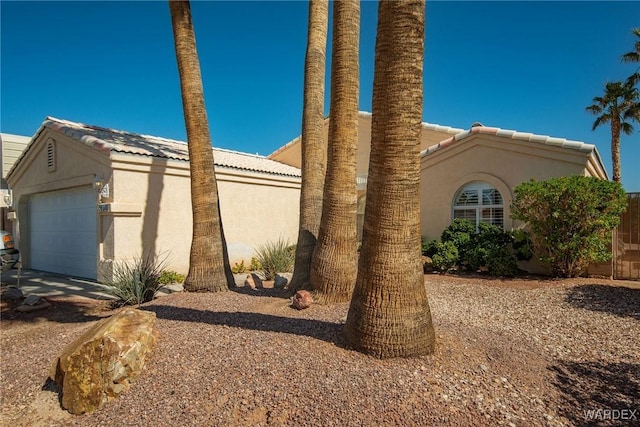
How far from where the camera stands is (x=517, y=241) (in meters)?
10.3

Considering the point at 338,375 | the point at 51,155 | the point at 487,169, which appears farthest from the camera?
the point at 51,155

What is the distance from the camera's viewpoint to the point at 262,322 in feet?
17.8

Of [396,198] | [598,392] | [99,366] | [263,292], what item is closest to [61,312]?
[263,292]

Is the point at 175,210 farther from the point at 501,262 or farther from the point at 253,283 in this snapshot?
the point at 501,262

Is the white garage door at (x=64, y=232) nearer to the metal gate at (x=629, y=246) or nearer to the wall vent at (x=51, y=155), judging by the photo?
the wall vent at (x=51, y=155)

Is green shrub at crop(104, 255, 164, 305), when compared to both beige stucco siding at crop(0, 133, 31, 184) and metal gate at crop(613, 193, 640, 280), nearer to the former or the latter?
metal gate at crop(613, 193, 640, 280)

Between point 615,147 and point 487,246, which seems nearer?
point 487,246

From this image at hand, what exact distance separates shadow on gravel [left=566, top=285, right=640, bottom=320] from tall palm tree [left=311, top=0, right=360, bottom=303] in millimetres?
4411

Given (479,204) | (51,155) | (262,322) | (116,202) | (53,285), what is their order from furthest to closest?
(51,155), (479,204), (53,285), (116,202), (262,322)

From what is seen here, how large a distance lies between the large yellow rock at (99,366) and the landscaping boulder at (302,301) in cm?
235

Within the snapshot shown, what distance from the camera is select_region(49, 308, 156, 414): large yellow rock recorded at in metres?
3.77

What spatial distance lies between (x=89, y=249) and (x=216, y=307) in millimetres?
7075

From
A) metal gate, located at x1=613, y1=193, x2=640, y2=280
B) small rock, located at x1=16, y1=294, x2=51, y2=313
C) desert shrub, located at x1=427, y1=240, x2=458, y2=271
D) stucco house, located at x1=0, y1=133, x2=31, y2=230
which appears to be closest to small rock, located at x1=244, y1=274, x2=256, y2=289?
small rock, located at x1=16, y1=294, x2=51, y2=313

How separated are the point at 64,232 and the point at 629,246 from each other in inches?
633
